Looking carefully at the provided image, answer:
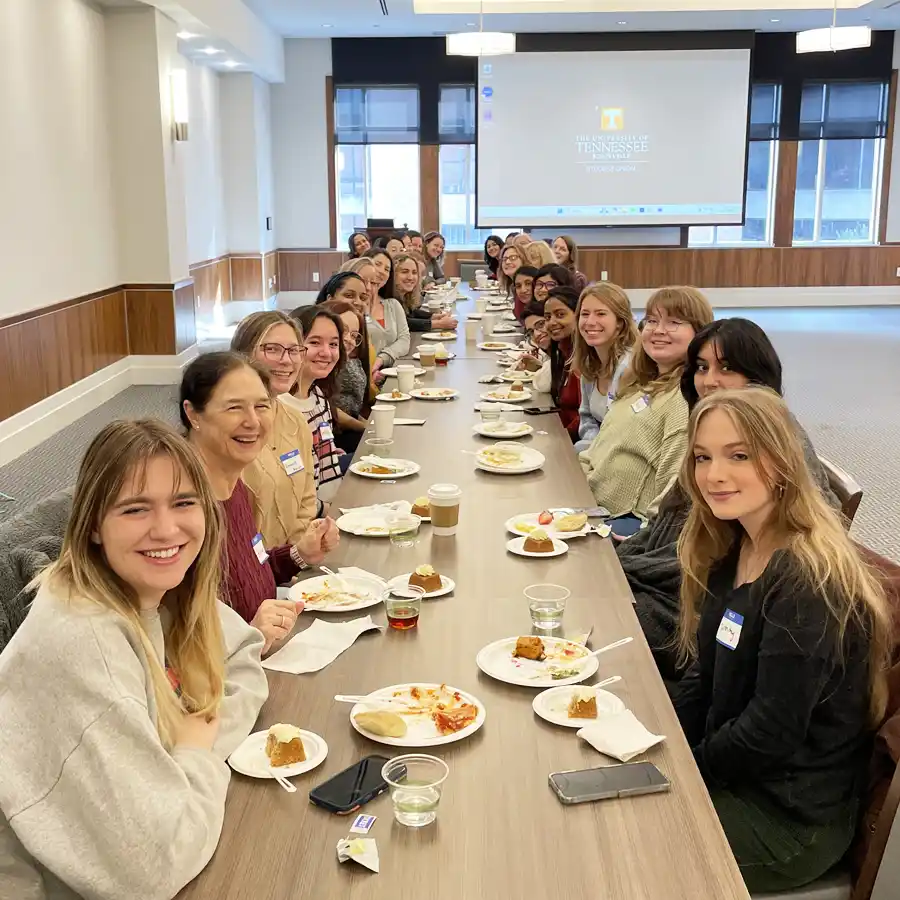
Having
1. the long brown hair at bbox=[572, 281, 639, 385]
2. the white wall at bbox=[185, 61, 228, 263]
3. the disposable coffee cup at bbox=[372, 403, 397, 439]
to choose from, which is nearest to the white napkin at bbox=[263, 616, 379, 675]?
the disposable coffee cup at bbox=[372, 403, 397, 439]

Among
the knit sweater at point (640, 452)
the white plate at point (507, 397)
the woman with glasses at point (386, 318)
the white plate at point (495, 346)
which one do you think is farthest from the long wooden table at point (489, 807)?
the white plate at point (495, 346)

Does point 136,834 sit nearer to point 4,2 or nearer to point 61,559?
point 61,559

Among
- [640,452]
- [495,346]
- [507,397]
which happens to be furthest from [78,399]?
[640,452]

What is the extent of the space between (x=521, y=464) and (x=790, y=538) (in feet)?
5.21

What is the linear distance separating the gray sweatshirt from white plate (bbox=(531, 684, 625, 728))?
59 centimetres

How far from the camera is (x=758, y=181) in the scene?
14.6 metres

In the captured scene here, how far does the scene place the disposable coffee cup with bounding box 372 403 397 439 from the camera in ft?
12.5

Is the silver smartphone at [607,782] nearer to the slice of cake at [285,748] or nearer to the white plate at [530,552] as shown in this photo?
the slice of cake at [285,748]

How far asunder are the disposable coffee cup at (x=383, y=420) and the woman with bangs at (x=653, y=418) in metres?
0.78

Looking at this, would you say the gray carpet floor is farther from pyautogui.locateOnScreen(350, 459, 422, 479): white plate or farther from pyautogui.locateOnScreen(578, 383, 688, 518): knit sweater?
pyautogui.locateOnScreen(578, 383, 688, 518): knit sweater

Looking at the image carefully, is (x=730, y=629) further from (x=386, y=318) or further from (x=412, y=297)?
(x=412, y=297)

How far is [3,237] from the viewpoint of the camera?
6312 mm

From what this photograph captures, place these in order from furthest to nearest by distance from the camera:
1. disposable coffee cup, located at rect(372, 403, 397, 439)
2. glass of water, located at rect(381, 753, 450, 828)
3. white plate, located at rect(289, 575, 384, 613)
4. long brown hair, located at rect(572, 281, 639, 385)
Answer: long brown hair, located at rect(572, 281, 639, 385) → disposable coffee cup, located at rect(372, 403, 397, 439) → white plate, located at rect(289, 575, 384, 613) → glass of water, located at rect(381, 753, 450, 828)

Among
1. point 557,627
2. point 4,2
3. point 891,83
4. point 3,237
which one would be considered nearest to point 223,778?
point 557,627
